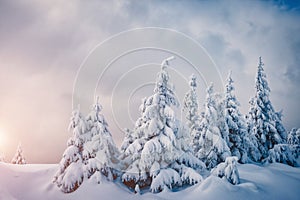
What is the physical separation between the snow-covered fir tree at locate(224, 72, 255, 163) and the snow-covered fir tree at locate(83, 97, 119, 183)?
599 inches

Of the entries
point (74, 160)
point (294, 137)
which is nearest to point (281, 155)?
point (294, 137)

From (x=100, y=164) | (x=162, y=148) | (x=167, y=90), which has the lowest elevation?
(x=100, y=164)

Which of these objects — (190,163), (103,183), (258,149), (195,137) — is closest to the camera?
(103,183)

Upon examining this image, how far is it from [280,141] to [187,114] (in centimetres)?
1259

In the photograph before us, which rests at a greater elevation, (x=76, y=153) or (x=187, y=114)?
(x=187, y=114)

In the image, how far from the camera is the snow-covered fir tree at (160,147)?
63.5 ft

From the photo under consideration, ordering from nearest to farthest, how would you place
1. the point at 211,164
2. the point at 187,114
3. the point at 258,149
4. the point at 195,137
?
the point at 211,164
the point at 195,137
the point at 187,114
the point at 258,149

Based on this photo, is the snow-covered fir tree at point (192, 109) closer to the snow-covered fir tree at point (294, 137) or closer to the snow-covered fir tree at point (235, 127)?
the snow-covered fir tree at point (235, 127)

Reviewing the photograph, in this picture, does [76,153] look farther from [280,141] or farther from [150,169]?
[280,141]

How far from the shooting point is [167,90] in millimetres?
20766

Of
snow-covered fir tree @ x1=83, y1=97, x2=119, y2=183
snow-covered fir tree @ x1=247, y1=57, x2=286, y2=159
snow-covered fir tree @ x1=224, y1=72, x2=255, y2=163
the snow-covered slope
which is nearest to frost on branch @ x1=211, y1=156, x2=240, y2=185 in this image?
the snow-covered slope

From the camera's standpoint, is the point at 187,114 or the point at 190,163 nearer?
the point at 190,163

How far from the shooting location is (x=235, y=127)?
31672mm

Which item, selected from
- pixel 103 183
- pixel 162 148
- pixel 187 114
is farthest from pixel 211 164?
pixel 103 183
